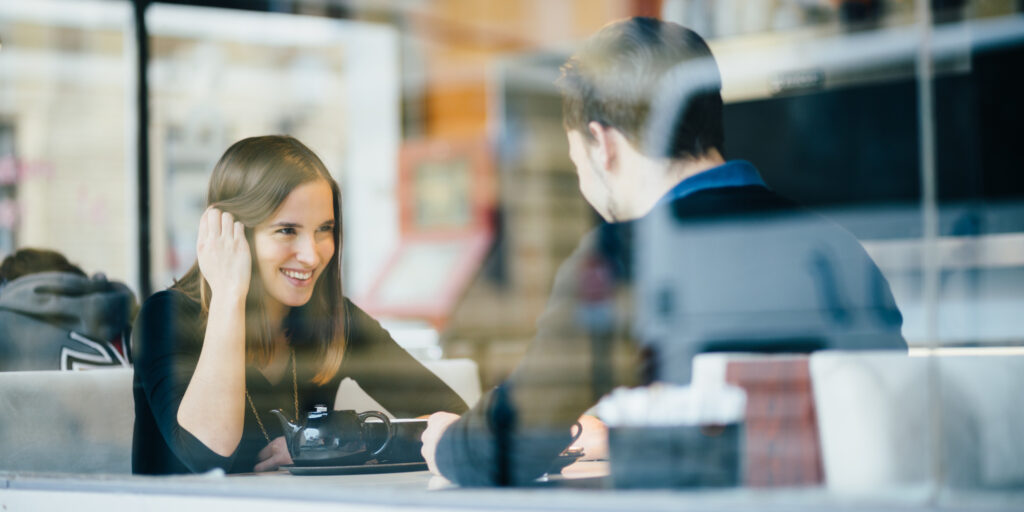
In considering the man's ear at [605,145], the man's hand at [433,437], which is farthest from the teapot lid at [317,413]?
the man's ear at [605,145]

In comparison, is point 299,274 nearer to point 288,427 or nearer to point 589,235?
point 288,427

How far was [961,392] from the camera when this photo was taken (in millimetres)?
1227

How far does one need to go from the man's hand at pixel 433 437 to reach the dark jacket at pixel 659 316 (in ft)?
0.07

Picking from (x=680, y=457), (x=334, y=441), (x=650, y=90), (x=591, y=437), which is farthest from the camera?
(x=334, y=441)

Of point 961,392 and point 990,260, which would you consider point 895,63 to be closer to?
point 990,260

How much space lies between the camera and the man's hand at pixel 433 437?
1.47m

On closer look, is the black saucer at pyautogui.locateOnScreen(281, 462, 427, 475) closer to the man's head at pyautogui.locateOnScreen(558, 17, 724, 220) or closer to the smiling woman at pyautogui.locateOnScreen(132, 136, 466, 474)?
the smiling woman at pyautogui.locateOnScreen(132, 136, 466, 474)

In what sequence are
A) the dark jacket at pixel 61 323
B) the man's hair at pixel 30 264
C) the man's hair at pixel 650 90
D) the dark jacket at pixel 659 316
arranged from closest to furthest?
the dark jacket at pixel 659 316
the man's hair at pixel 650 90
the dark jacket at pixel 61 323
the man's hair at pixel 30 264

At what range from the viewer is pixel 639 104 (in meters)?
1.52

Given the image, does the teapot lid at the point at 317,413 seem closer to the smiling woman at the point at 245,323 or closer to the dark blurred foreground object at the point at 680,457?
the smiling woman at the point at 245,323

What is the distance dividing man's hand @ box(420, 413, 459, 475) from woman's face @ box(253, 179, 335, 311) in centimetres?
42

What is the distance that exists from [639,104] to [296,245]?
0.63 meters

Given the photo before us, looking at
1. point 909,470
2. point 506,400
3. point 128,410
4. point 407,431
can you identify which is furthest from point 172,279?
point 909,470

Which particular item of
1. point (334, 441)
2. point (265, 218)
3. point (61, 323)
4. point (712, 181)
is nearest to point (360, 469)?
point (334, 441)
